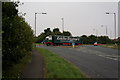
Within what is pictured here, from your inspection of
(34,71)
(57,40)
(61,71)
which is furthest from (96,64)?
(57,40)

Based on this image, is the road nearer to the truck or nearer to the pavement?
the pavement

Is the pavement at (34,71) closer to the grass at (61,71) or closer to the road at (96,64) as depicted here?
the grass at (61,71)

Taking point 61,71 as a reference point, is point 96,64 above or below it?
below

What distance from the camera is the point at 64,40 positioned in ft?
144

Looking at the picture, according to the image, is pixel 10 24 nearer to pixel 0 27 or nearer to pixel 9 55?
pixel 0 27

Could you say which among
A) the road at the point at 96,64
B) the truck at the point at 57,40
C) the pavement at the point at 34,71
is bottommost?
the road at the point at 96,64

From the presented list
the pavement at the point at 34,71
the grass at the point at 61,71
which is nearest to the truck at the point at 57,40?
the grass at the point at 61,71

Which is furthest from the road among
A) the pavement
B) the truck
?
the truck

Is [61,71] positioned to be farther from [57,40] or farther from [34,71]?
[57,40]

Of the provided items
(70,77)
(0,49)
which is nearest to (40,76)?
(70,77)

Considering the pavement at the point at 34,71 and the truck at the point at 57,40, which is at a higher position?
the truck at the point at 57,40

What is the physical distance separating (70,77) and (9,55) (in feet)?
8.58

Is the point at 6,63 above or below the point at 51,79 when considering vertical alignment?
above

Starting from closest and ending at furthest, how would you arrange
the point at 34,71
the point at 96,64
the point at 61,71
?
the point at 61,71, the point at 34,71, the point at 96,64
